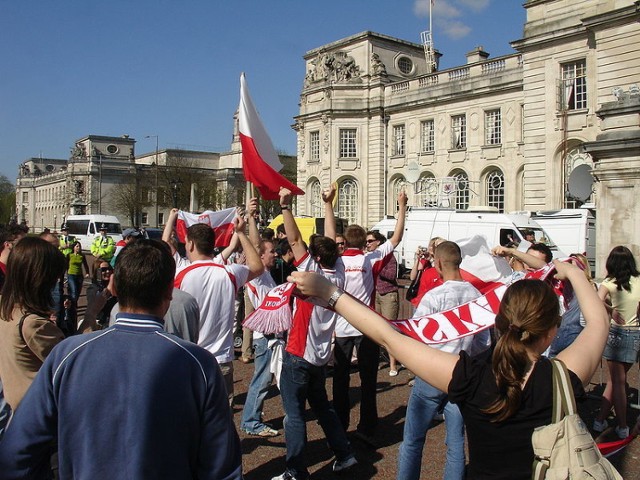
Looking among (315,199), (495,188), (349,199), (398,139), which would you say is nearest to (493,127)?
(495,188)

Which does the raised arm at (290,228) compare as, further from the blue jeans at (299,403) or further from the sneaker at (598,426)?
the sneaker at (598,426)

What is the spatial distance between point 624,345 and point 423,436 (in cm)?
292

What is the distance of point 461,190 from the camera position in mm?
41375

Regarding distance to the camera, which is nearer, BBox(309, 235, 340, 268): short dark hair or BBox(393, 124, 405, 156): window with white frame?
BBox(309, 235, 340, 268): short dark hair

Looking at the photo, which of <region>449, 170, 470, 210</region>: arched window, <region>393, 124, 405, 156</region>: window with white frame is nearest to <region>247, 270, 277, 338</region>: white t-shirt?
<region>449, 170, 470, 210</region>: arched window

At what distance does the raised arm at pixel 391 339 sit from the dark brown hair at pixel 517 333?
0.21 meters

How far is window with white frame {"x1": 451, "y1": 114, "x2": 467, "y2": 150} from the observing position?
135 feet

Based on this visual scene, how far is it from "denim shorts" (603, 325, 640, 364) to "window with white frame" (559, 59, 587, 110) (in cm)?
2698

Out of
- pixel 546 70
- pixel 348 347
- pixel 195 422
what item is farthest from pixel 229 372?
pixel 546 70

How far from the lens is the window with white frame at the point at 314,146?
164 feet

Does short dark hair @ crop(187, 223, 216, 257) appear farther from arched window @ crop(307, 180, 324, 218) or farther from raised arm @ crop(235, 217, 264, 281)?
arched window @ crop(307, 180, 324, 218)

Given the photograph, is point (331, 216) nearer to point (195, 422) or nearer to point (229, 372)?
point (229, 372)

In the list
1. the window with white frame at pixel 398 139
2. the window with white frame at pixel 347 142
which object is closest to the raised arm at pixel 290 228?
the window with white frame at pixel 398 139

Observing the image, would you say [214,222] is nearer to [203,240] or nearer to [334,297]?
[203,240]
